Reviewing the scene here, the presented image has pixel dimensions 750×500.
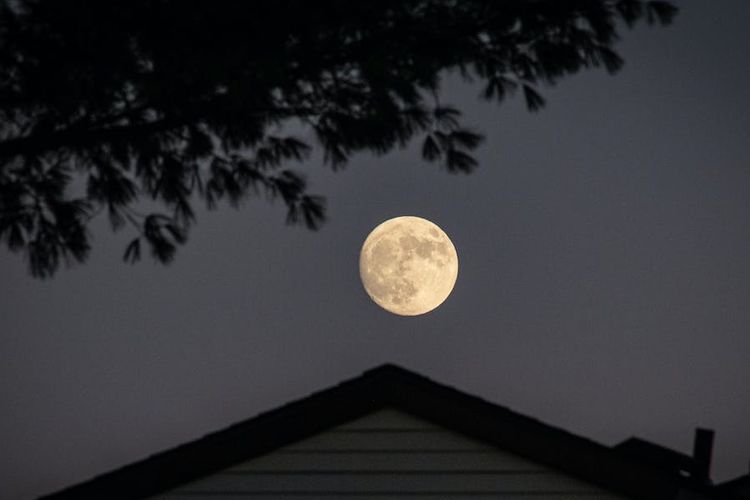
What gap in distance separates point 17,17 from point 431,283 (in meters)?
13.2

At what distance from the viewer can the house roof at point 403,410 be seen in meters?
9.12

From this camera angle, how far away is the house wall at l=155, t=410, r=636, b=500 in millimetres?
9109

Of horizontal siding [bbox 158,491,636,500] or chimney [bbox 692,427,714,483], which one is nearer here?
horizontal siding [bbox 158,491,636,500]

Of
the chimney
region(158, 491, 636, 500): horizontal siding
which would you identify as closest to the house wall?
region(158, 491, 636, 500): horizontal siding

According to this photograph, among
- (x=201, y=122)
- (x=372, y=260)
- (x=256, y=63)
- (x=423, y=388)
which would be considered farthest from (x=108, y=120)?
(x=372, y=260)

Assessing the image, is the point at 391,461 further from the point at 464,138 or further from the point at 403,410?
the point at 464,138

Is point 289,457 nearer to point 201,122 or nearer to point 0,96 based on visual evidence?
point 201,122

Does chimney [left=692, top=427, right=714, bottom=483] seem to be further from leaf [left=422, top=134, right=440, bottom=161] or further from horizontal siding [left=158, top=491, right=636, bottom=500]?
leaf [left=422, top=134, right=440, bottom=161]

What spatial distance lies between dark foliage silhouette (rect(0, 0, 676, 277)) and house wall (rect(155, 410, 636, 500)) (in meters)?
1.93

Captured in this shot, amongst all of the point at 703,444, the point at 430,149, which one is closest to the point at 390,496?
the point at 430,149

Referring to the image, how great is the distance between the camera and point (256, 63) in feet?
26.6

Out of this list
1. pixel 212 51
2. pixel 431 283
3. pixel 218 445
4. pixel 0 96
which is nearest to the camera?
pixel 212 51

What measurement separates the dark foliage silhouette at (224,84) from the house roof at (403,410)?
161 centimetres

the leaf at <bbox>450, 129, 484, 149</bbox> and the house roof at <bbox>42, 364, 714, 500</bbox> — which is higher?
the leaf at <bbox>450, 129, 484, 149</bbox>
